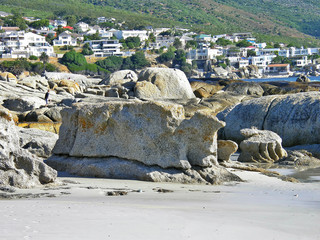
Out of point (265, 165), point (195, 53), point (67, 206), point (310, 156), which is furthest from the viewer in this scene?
point (195, 53)

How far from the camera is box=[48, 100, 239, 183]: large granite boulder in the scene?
1018cm

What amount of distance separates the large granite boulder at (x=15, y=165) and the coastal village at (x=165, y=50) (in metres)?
130

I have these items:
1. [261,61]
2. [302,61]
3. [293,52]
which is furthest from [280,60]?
[293,52]

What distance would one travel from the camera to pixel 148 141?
10258mm

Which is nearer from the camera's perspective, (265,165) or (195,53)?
(265,165)

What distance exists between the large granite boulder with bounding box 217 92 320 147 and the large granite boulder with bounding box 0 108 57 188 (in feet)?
31.6

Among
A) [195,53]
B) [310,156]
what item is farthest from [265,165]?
[195,53]

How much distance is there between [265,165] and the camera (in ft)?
46.6

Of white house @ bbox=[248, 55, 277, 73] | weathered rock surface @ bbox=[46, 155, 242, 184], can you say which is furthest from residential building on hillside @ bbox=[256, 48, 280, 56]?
weathered rock surface @ bbox=[46, 155, 242, 184]

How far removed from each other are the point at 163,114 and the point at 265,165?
4.79 m

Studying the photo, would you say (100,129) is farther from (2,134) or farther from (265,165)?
(265,165)

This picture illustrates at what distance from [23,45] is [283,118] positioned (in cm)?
14254

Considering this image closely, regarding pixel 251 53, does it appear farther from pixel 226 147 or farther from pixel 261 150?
pixel 226 147

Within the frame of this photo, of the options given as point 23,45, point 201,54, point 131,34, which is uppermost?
point 131,34
